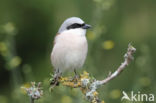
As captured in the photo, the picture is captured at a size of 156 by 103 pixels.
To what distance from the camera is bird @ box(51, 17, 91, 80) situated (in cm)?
391

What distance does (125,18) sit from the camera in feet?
22.0

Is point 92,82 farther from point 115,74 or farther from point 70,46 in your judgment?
point 70,46

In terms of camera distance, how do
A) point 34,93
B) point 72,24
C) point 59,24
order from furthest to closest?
point 59,24
point 72,24
point 34,93

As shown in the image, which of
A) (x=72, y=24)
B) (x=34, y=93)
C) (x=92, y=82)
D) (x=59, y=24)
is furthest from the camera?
(x=59, y=24)

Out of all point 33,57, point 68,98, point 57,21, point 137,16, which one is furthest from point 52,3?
point 68,98

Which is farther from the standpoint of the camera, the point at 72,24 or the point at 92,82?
the point at 72,24

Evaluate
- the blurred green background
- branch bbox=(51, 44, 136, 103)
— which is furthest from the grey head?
the blurred green background

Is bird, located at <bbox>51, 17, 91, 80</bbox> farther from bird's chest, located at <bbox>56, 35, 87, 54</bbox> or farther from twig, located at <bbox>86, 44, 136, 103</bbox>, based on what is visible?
twig, located at <bbox>86, 44, 136, 103</bbox>

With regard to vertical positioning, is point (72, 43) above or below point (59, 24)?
below

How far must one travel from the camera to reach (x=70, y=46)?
3955mm

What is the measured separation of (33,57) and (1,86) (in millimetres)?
556

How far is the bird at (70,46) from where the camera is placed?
3.91 metres

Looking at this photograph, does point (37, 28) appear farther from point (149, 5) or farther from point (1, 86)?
point (149, 5)

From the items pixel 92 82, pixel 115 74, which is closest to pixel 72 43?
pixel 92 82
